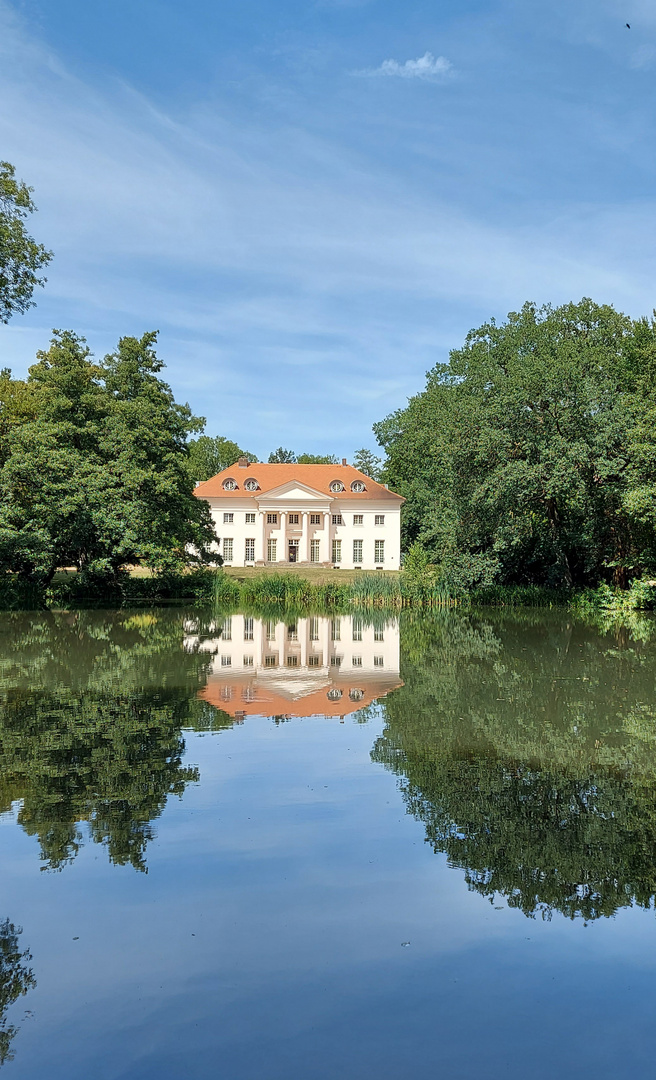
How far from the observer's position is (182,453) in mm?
35125

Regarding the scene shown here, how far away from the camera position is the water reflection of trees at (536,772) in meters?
5.39

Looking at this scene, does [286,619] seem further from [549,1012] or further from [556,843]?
[549,1012]

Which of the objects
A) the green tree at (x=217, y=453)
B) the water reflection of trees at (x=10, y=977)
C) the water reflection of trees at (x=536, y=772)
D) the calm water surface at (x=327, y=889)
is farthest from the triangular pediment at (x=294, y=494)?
the water reflection of trees at (x=10, y=977)

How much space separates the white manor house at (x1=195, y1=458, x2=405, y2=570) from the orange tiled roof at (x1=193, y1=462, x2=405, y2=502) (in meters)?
0.08

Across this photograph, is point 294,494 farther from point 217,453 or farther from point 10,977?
point 10,977

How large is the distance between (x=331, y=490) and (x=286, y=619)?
1550 inches

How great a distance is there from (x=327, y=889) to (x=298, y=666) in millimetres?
10618

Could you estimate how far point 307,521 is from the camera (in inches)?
2544

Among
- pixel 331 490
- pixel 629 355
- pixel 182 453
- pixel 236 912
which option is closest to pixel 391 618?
pixel 182 453

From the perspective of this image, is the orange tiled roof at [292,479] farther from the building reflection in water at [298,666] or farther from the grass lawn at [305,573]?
the building reflection in water at [298,666]

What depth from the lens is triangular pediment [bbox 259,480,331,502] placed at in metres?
64.0

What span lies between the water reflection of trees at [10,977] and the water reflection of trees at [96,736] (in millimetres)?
993

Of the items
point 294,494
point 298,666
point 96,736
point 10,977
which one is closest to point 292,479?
point 294,494

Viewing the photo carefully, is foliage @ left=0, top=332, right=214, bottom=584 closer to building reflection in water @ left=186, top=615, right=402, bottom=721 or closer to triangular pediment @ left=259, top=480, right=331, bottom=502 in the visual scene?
building reflection in water @ left=186, top=615, right=402, bottom=721
